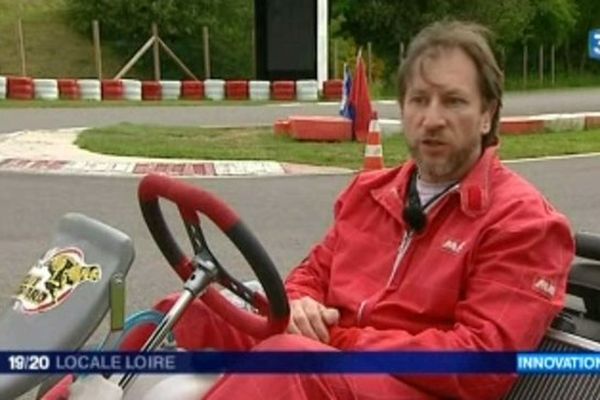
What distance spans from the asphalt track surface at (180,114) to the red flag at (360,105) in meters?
3.04

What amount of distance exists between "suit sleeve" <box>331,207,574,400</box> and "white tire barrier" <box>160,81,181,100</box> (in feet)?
75.8

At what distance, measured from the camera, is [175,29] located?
3312 cm

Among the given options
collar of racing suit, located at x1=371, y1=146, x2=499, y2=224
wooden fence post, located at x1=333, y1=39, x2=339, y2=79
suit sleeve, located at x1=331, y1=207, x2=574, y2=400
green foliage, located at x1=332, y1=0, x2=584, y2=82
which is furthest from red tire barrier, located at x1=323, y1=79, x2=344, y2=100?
suit sleeve, located at x1=331, y1=207, x2=574, y2=400

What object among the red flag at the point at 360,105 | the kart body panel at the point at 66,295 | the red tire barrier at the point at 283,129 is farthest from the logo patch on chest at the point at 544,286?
the red tire barrier at the point at 283,129

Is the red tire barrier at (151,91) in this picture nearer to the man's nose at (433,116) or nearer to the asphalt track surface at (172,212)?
the asphalt track surface at (172,212)

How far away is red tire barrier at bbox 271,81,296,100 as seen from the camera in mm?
25469

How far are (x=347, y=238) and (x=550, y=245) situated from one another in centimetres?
56

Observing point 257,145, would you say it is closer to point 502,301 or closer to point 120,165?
point 120,165

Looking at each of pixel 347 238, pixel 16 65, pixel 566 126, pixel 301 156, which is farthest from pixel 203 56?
pixel 347 238

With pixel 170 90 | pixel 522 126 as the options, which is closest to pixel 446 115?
pixel 522 126

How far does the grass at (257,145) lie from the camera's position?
12.9m

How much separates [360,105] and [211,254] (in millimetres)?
11879

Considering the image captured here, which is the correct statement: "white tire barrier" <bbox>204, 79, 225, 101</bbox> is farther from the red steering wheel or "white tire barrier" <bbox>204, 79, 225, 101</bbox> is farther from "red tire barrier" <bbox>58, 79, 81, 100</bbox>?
the red steering wheel

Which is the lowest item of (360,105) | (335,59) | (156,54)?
(335,59)
